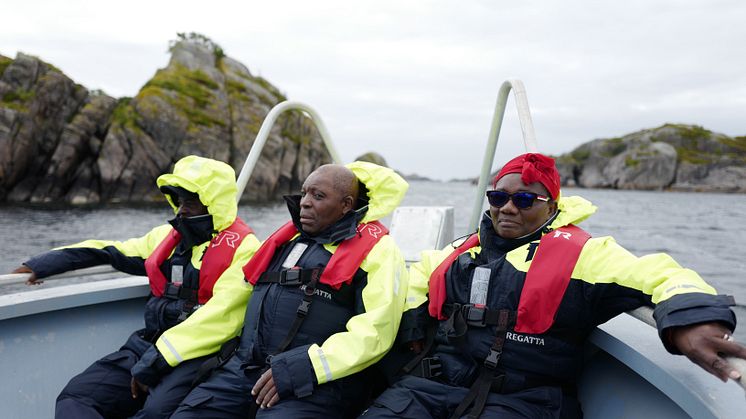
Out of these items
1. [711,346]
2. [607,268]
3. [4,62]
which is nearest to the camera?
[711,346]

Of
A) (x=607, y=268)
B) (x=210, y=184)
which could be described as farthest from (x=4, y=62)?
(x=607, y=268)

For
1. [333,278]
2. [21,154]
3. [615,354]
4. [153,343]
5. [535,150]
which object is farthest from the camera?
[21,154]

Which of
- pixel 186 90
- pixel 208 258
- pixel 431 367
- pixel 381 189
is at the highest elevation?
pixel 186 90

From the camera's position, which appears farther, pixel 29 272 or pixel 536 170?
pixel 29 272

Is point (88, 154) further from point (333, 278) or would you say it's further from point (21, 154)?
point (333, 278)

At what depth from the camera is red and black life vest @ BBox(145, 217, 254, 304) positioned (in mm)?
3107

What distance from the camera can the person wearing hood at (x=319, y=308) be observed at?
2.39 metres

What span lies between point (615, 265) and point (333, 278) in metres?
1.23

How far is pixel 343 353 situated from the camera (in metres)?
2.40

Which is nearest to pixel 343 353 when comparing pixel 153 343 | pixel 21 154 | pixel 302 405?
pixel 302 405

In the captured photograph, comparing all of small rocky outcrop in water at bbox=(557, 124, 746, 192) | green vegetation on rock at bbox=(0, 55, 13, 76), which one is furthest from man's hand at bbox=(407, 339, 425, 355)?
small rocky outcrop in water at bbox=(557, 124, 746, 192)

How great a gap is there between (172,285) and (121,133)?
42.8m

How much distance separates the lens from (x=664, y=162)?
9106 centimetres

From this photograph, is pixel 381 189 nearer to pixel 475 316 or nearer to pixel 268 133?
pixel 475 316
